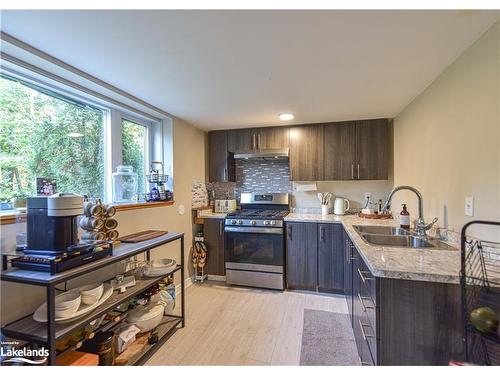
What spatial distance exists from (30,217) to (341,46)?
6.33ft

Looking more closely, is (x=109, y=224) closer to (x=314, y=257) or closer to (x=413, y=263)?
(x=413, y=263)

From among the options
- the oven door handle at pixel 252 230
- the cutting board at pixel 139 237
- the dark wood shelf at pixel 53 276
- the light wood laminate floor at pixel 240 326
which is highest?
the cutting board at pixel 139 237

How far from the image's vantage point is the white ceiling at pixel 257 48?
43.6 inches

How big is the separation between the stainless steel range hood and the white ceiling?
3.16 ft

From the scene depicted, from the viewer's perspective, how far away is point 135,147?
2.49 meters

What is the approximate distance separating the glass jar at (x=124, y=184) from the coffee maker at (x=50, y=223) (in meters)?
0.90

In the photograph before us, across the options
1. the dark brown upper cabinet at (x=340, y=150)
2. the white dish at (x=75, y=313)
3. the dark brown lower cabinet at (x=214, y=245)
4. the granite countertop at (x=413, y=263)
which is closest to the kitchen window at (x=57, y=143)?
the white dish at (x=75, y=313)

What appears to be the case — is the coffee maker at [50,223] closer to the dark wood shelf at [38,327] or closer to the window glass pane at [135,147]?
the dark wood shelf at [38,327]

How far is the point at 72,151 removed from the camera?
1854mm

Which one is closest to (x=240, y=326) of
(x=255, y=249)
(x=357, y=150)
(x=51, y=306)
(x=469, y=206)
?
(x=255, y=249)

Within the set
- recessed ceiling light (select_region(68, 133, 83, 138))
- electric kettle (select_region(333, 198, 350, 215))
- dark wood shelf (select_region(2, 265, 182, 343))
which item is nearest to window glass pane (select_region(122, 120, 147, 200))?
recessed ceiling light (select_region(68, 133, 83, 138))

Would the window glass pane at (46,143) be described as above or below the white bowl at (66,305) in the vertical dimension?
above

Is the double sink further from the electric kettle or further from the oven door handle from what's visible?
the oven door handle

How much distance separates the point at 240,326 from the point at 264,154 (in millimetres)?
1941
